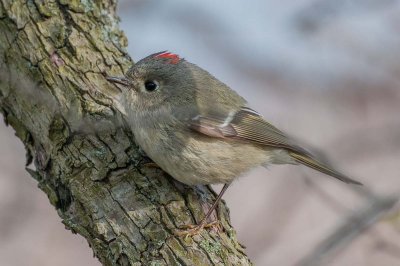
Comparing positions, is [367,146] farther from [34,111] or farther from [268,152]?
[34,111]

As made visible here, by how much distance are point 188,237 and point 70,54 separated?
101cm

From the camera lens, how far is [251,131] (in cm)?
301

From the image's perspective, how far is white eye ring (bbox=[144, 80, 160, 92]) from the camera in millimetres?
2982

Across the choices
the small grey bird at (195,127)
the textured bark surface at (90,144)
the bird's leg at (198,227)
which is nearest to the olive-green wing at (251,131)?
the small grey bird at (195,127)

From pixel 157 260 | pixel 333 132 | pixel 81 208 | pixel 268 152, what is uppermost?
pixel 333 132

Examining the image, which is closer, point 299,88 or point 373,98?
point 373,98

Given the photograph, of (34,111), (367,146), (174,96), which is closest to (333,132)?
(367,146)

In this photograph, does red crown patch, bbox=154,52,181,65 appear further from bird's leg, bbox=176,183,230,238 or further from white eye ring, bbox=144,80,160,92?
bird's leg, bbox=176,183,230,238

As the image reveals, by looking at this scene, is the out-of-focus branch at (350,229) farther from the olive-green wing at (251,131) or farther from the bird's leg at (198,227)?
the olive-green wing at (251,131)

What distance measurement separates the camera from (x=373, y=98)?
5762 millimetres

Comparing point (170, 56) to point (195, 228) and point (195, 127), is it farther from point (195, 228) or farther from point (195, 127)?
point (195, 228)

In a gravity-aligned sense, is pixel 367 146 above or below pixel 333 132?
below

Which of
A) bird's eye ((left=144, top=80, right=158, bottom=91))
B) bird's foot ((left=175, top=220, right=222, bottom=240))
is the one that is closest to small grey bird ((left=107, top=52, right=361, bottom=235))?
bird's eye ((left=144, top=80, right=158, bottom=91))

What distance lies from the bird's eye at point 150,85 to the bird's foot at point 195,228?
71 centimetres
